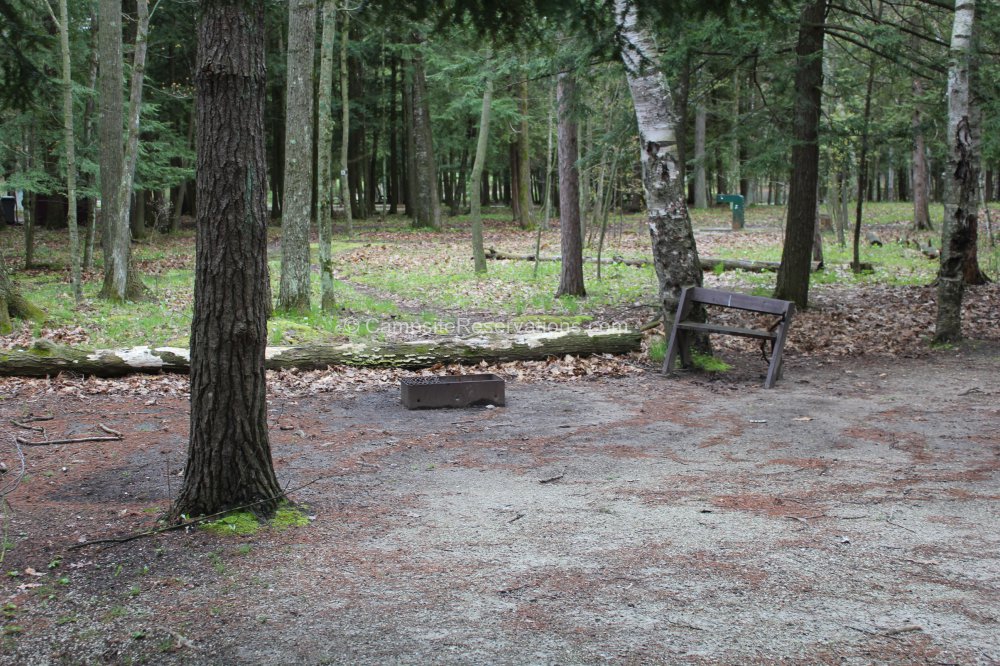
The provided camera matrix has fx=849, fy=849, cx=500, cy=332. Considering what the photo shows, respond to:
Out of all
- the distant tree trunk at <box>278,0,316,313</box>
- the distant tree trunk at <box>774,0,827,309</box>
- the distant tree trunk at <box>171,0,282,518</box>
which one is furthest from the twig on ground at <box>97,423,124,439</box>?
the distant tree trunk at <box>774,0,827,309</box>

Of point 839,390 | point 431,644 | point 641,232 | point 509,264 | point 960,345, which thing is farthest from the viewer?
point 641,232

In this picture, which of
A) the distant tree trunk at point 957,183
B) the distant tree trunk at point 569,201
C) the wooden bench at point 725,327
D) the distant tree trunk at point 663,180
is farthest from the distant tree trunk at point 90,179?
the distant tree trunk at point 957,183

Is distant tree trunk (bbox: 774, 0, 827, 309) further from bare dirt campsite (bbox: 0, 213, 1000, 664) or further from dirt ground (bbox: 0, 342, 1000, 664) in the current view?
dirt ground (bbox: 0, 342, 1000, 664)

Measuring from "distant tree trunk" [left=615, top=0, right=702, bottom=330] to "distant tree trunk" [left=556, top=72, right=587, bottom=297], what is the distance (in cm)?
389

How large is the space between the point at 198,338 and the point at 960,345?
10.0 metres

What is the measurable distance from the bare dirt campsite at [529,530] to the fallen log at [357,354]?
0.81ft

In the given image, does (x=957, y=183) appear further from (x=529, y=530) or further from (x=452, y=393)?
(x=529, y=530)

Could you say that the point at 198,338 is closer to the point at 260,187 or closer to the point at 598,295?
the point at 260,187

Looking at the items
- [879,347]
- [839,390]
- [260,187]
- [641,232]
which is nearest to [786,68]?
[879,347]

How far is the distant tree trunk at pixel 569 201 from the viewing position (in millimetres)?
14614

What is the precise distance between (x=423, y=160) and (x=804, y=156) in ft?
70.4

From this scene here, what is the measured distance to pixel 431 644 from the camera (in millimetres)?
3594

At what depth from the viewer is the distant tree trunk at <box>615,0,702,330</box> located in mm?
9922

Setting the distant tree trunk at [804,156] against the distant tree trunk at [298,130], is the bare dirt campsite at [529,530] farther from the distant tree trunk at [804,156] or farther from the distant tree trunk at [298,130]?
the distant tree trunk at [804,156]
